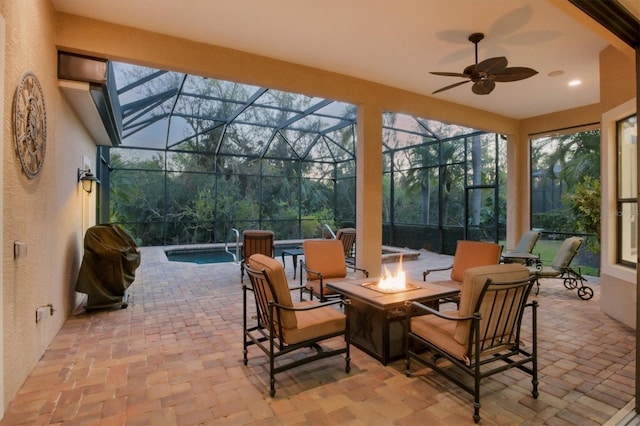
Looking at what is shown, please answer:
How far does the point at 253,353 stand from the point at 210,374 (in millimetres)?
498

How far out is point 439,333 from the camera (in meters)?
2.55

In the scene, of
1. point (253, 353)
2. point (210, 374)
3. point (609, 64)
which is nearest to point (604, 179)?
point (609, 64)

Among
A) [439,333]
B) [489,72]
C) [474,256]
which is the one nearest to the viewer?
[439,333]

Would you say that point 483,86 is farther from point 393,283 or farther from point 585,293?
point 585,293

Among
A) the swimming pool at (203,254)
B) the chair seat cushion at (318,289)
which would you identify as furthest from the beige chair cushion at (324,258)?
the swimming pool at (203,254)

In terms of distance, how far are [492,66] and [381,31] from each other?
4.28 feet

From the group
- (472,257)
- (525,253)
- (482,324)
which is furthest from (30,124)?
(525,253)

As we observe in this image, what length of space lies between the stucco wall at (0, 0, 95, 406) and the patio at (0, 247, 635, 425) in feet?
0.91

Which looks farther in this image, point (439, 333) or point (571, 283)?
point (571, 283)

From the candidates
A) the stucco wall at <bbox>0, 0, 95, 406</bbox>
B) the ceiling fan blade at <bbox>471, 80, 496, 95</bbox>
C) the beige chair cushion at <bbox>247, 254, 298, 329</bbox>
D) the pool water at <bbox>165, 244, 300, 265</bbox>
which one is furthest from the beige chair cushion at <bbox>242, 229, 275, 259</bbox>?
the ceiling fan blade at <bbox>471, 80, 496, 95</bbox>

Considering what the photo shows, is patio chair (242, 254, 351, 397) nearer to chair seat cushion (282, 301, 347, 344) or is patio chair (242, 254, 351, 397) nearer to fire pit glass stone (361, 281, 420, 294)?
chair seat cushion (282, 301, 347, 344)

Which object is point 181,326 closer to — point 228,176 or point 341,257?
point 341,257

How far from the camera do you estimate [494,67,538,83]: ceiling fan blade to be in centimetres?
370

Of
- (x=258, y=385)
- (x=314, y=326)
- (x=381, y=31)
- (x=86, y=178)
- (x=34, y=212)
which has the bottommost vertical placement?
(x=258, y=385)
